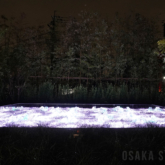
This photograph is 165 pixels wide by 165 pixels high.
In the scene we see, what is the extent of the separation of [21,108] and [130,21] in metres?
6.55

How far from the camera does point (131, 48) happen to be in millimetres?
9812

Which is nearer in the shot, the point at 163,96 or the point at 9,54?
the point at 163,96

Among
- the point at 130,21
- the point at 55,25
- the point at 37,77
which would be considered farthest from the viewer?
the point at 55,25

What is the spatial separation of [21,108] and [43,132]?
10.2 feet

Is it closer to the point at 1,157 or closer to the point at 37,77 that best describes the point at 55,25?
the point at 37,77

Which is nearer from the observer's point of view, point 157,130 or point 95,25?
point 157,130

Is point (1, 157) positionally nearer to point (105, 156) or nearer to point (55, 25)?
point (105, 156)

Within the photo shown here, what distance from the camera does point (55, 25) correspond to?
44.3ft

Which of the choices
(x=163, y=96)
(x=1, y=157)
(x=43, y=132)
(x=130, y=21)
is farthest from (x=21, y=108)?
(x=130, y=21)

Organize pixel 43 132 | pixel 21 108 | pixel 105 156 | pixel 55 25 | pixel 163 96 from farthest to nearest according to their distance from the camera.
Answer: pixel 55 25, pixel 163 96, pixel 21 108, pixel 43 132, pixel 105 156

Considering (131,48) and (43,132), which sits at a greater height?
(131,48)

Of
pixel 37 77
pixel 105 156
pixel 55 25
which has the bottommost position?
pixel 105 156

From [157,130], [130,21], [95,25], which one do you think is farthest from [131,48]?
[157,130]

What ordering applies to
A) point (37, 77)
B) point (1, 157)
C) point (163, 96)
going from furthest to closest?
1. point (37, 77)
2. point (163, 96)
3. point (1, 157)
